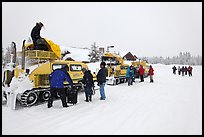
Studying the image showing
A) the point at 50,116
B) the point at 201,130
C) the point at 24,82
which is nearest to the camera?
the point at 201,130

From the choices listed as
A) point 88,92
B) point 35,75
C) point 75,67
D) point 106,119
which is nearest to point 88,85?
point 88,92

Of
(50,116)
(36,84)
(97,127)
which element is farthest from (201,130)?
(36,84)

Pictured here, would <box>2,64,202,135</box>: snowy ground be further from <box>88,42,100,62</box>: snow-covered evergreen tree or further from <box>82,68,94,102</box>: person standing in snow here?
<box>88,42,100,62</box>: snow-covered evergreen tree

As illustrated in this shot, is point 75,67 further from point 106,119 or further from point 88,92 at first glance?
point 106,119

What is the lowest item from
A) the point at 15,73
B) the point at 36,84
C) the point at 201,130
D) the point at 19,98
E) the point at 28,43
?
the point at 201,130

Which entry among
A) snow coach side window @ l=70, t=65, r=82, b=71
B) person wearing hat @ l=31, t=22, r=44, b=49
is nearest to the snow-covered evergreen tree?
snow coach side window @ l=70, t=65, r=82, b=71

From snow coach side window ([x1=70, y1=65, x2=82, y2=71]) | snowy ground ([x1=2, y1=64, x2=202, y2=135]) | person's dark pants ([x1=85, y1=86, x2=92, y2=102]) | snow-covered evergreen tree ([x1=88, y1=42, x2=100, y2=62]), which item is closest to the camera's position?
snowy ground ([x1=2, y1=64, x2=202, y2=135])

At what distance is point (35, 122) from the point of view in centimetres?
530

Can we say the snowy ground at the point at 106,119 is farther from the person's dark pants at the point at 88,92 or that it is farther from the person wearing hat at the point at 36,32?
the person wearing hat at the point at 36,32

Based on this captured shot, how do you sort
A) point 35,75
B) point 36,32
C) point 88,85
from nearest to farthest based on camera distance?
point 35,75, point 88,85, point 36,32

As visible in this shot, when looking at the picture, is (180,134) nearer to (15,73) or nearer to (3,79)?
(15,73)

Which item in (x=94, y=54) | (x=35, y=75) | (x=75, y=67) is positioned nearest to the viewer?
(x=35, y=75)

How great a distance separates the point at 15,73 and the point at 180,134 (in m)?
6.44

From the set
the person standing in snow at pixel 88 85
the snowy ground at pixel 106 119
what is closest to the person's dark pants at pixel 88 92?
the person standing in snow at pixel 88 85
